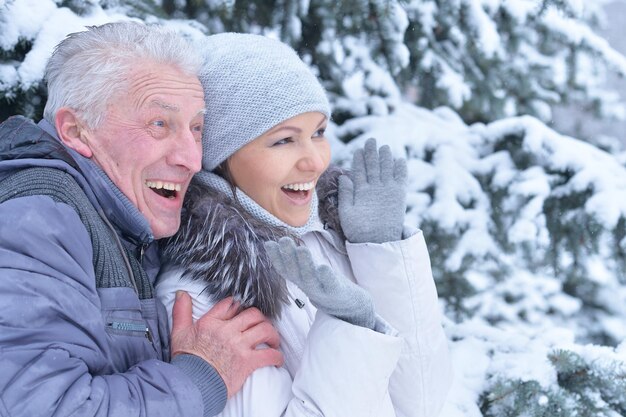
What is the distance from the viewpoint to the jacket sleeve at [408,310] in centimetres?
216

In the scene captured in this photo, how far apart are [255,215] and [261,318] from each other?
1.17 feet

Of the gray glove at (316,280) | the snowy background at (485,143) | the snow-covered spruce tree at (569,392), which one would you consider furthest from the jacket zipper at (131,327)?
the snow-covered spruce tree at (569,392)

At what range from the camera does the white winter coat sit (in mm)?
1738

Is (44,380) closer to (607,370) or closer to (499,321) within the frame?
(607,370)

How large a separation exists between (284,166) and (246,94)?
244 millimetres

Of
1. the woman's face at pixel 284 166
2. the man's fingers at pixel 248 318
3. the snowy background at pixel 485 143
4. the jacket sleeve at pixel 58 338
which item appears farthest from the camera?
the snowy background at pixel 485 143

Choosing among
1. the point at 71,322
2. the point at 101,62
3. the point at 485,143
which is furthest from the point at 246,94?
the point at 485,143

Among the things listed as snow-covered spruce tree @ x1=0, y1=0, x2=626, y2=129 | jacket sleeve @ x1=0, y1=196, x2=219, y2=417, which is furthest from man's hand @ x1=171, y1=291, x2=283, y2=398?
snow-covered spruce tree @ x1=0, y1=0, x2=626, y2=129

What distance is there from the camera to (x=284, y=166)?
2.07m

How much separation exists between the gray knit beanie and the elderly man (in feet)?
0.38

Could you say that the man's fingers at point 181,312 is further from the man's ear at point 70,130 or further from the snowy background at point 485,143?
the snowy background at point 485,143

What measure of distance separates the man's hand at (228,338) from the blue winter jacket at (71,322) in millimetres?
45

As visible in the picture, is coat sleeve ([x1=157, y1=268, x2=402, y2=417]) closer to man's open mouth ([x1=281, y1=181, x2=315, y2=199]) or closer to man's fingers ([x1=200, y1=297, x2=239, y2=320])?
man's fingers ([x1=200, y1=297, x2=239, y2=320])

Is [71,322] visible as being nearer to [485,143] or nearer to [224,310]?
[224,310]
